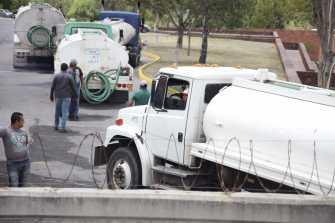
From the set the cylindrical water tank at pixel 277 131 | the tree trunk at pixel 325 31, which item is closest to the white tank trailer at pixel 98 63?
the tree trunk at pixel 325 31

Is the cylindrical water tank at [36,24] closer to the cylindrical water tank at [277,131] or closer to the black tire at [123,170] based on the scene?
the black tire at [123,170]

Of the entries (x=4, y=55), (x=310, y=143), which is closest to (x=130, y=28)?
(x=4, y=55)

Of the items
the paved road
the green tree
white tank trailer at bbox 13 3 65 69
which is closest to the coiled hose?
the paved road

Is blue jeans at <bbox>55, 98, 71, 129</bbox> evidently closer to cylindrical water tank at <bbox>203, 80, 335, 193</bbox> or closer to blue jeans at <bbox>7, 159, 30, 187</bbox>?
blue jeans at <bbox>7, 159, 30, 187</bbox>

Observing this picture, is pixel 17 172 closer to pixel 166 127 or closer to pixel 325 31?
pixel 166 127

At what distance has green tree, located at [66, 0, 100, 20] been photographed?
54656 millimetres

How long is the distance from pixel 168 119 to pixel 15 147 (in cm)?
219

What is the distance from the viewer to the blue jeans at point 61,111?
56.6 feet

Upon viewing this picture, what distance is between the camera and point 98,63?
22.1m

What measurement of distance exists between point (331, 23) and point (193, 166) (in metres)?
9.85

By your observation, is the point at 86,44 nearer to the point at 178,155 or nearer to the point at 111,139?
the point at 111,139

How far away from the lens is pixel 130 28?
35125 millimetres

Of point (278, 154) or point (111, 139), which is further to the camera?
point (111, 139)

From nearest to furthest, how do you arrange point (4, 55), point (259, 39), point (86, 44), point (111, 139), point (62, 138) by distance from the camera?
point (111, 139), point (62, 138), point (86, 44), point (4, 55), point (259, 39)
